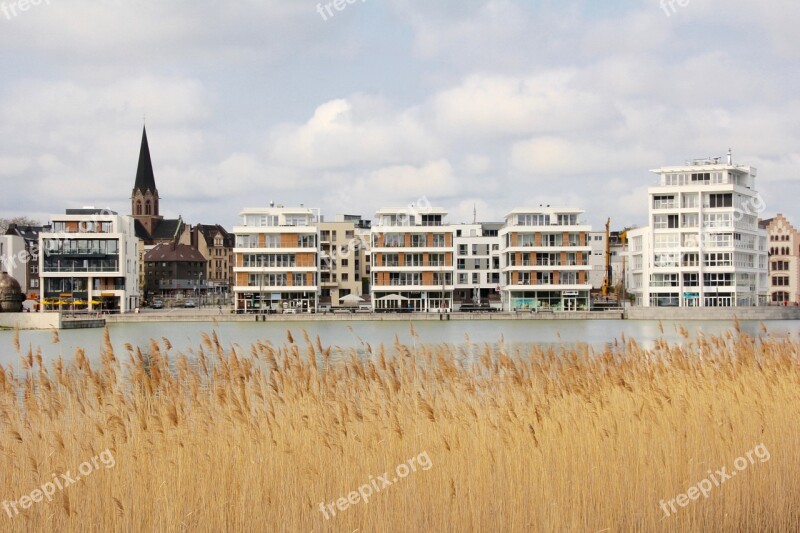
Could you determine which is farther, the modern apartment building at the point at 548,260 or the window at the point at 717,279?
the modern apartment building at the point at 548,260

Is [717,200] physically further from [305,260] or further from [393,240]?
[305,260]

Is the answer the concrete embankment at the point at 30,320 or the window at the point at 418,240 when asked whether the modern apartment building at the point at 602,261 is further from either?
the concrete embankment at the point at 30,320

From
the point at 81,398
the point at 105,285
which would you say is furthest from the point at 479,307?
the point at 81,398

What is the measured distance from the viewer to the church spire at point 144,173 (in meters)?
184

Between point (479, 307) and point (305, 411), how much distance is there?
89898 millimetres

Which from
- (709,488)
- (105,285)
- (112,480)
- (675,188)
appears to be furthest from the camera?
(105,285)

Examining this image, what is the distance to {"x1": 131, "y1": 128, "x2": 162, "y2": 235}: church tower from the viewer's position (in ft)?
601

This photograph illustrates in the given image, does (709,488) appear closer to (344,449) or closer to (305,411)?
(344,449)

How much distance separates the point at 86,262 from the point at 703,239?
68.3m

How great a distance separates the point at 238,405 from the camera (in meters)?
8.19

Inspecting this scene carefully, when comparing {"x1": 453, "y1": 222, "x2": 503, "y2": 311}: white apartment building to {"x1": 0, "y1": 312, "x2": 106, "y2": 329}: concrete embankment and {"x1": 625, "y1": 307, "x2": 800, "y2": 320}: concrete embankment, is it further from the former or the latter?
{"x1": 0, "y1": 312, "x2": 106, "y2": 329}: concrete embankment

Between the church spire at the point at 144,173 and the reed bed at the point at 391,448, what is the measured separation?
18163 cm

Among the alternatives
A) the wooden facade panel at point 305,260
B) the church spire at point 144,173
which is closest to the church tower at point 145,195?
the church spire at point 144,173

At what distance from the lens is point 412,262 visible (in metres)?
98.4
